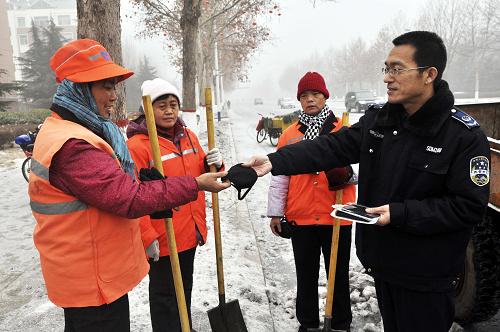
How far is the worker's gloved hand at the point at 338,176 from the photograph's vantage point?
2.79 metres

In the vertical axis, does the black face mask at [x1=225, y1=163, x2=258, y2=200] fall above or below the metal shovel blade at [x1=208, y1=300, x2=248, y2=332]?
above

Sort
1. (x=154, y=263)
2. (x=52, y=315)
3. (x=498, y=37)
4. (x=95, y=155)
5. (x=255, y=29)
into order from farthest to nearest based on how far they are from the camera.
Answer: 1. (x=498, y=37)
2. (x=255, y=29)
3. (x=52, y=315)
4. (x=154, y=263)
5. (x=95, y=155)

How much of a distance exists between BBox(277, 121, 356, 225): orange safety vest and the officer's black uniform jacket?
75 cm

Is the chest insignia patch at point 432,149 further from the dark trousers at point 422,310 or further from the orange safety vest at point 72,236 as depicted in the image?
the orange safety vest at point 72,236

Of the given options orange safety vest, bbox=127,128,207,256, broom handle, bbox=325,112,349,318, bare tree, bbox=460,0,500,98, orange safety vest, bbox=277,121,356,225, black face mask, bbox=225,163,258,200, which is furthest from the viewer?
bare tree, bbox=460,0,500,98

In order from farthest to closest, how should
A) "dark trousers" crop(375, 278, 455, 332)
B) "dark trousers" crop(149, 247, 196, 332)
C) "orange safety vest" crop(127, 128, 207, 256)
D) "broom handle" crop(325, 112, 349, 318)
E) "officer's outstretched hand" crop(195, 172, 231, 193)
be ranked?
"broom handle" crop(325, 112, 349, 318)
"dark trousers" crop(149, 247, 196, 332)
"orange safety vest" crop(127, 128, 207, 256)
"officer's outstretched hand" crop(195, 172, 231, 193)
"dark trousers" crop(375, 278, 455, 332)

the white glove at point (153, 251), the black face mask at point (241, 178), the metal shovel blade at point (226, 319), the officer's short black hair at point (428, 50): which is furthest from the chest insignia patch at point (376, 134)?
the metal shovel blade at point (226, 319)

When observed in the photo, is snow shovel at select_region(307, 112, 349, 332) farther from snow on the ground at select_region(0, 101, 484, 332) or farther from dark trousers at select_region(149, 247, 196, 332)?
dark trousers at select_region(149, 247, 196, 332)

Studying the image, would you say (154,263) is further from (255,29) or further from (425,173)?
(255,29)

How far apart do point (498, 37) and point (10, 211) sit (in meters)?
45.1

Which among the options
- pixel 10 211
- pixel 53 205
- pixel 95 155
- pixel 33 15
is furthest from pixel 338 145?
pixel 33 15

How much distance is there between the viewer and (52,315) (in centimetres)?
336

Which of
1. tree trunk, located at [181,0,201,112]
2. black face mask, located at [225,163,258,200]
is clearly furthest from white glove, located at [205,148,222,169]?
tree trunk, located at [181,0,201,112]

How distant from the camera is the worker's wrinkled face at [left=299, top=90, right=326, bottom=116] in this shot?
304 cm
